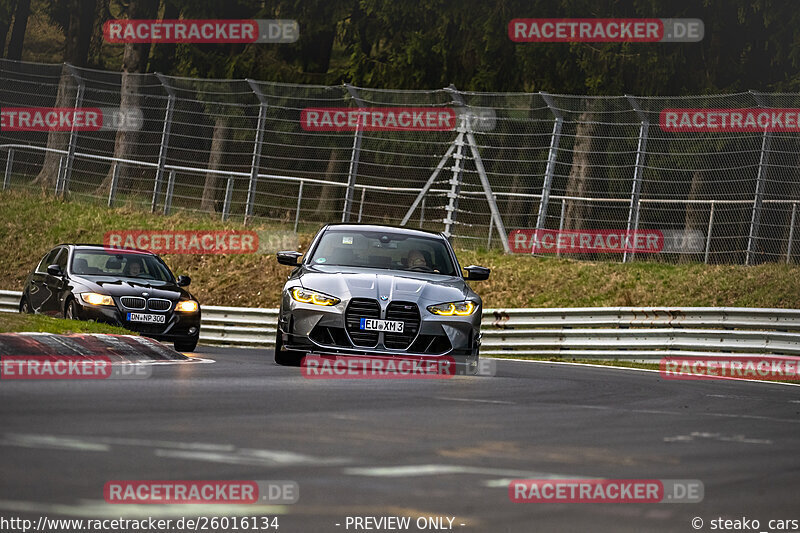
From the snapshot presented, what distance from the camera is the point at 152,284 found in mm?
18406

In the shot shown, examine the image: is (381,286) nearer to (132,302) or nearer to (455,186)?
(132,302)

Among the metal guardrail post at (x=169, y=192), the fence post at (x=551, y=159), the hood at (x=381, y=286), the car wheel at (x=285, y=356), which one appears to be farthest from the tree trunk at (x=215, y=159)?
the hood at (x=381, y=286)

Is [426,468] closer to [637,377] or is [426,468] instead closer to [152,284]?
[637,377]

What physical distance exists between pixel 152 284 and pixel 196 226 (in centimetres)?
1213

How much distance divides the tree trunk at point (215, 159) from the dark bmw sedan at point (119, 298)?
34.2 feet

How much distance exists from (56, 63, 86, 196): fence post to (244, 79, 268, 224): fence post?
420 cm

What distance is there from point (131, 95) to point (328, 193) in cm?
494

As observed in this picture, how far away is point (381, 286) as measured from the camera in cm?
1330

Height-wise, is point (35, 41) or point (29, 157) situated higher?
point (35, 41)

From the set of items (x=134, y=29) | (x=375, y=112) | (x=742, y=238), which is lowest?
(x=742, y=238)

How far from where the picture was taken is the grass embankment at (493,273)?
22.5 metres

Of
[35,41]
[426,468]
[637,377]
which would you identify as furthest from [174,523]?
[35,41]

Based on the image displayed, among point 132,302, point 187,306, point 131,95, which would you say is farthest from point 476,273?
point 131,95

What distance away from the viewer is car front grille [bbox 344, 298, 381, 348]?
13.0 m
